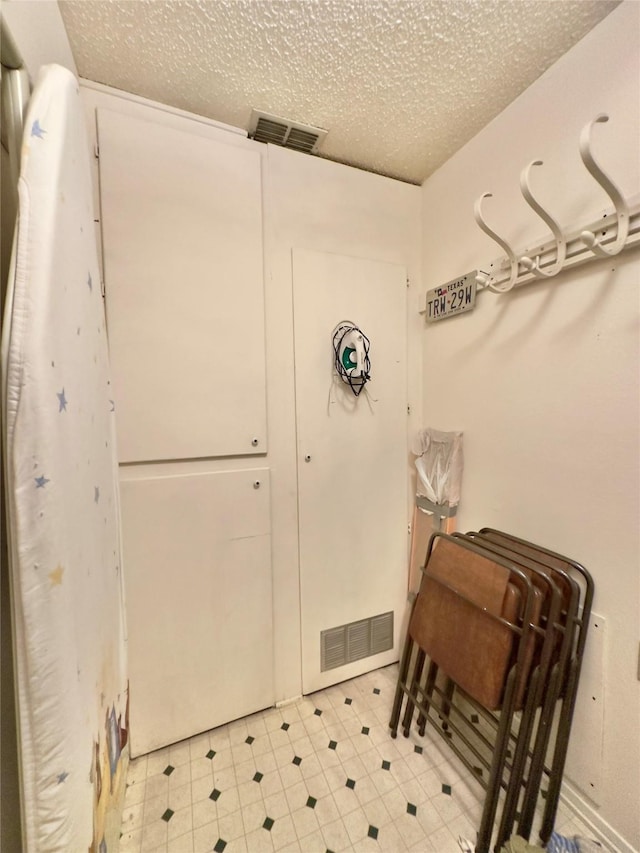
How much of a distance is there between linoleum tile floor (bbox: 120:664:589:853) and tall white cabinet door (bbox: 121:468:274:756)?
0.36ft

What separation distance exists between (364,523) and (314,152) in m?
1.79

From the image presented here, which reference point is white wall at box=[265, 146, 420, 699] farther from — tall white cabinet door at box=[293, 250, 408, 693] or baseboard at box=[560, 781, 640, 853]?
baseboard at box=[560, 781, 640, 853]

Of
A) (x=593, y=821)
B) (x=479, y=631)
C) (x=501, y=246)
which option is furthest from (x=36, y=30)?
(x=593, y=821)

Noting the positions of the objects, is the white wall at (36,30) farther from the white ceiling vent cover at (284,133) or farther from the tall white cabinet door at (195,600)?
the tall white cabinet door at (195,600)

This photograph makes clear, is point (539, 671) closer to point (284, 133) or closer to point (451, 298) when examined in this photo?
point (451, 298)

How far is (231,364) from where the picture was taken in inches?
55.4

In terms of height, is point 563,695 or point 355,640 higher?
point 563,695

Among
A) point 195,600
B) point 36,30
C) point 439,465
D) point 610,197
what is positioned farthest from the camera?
point 439,465

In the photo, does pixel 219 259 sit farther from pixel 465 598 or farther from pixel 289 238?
pixel 465 598

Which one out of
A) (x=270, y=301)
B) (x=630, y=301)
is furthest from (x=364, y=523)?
(x=630, y=301)

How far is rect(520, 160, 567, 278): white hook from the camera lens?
39.7 inches

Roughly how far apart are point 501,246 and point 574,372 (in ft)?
1.76

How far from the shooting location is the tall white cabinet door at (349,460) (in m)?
1.56

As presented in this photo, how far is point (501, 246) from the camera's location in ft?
4.10
